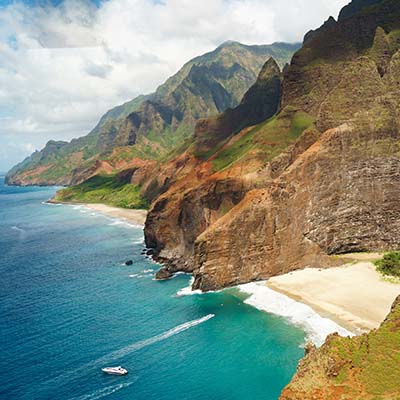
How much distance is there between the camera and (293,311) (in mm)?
68250

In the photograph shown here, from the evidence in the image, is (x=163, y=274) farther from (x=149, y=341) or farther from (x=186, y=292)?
(x=149, y=341)

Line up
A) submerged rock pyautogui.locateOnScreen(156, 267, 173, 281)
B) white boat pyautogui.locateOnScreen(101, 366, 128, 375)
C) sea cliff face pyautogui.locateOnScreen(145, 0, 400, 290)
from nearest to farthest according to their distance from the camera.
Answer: white boat pyautogui.locateOnScreen(101, 366, 128, 375), sea cliff face pyautogui.locateOnScreen(145, 0, 400, 290), submerged rock pyautogui.locateOnScreen(156, 267, 173, 281)

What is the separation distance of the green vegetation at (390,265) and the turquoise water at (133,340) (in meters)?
26.0

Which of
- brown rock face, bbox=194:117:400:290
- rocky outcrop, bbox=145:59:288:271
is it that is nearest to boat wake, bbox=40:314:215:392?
brown rock face, bbox=194:117:400:290

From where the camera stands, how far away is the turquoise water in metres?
49.9

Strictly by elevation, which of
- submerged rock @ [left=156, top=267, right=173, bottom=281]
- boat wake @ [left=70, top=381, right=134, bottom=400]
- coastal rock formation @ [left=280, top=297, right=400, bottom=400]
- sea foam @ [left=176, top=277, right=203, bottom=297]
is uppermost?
coastal rock formation @ [left=280, top=297, right=400, bottom=400]

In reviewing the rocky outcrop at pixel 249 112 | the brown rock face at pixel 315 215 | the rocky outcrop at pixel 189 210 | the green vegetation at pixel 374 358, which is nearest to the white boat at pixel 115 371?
the green vegetation at pixel 374 358

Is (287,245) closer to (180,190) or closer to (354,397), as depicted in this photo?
(180,190)

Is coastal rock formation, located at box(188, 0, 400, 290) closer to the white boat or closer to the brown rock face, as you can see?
the brown rock face

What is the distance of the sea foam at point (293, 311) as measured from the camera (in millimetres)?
59906

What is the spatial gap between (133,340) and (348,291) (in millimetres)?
38600

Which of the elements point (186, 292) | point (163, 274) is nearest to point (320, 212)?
point (186, 292)

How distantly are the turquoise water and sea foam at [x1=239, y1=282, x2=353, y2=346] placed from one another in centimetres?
195

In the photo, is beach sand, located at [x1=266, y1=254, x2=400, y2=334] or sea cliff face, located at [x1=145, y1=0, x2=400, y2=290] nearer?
beach sand, located at [x1=266, y1=254, x2=400, y2=334]
